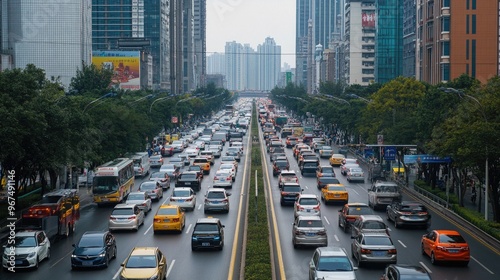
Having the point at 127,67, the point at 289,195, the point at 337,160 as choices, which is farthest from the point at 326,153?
the point at 127,67

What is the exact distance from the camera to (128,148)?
68.2 m

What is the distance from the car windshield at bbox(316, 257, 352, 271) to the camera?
2275 cm

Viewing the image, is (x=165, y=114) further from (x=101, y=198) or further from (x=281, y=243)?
(x=281, y=243)

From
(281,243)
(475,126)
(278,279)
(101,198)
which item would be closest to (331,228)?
(281,243)

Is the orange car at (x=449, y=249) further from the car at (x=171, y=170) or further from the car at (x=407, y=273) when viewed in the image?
the car at (x=171, y=170)

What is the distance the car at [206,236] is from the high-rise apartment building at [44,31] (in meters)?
112

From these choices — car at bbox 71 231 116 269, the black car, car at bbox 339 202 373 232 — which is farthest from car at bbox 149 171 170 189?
car at bbox 71 231 116 269

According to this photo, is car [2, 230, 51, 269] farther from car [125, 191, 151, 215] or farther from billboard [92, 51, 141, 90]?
billboard [92, 51, 141, 90]

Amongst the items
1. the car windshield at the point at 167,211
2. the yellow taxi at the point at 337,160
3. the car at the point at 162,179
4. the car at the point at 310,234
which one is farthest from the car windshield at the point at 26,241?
the yellow taxi at the point at 337,160

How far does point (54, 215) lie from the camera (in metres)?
34.3

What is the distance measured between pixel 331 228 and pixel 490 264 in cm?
1010

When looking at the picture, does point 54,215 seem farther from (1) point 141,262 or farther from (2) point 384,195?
(2) point 384,195

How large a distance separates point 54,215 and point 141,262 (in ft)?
39.2

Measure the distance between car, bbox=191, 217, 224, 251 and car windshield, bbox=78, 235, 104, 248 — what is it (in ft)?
14.4
